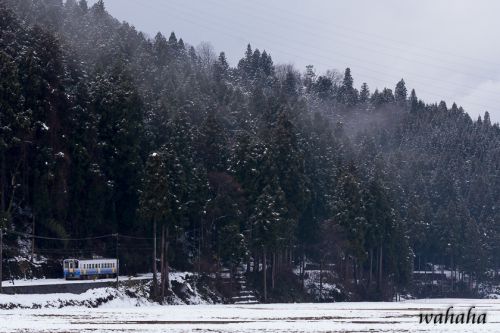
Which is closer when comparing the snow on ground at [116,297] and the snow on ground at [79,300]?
the snow on ground at [79,300]

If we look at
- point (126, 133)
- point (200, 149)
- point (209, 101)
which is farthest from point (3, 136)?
point (209, 101)

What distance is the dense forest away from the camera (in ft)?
231

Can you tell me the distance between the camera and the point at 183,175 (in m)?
77.6


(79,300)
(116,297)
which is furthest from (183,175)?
(79,300)

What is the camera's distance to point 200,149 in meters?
92.6

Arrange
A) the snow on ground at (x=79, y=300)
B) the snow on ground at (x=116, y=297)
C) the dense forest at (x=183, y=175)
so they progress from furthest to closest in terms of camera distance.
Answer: the dense forest at (x=183, y=175) < the snow on ground at (x=116, y=297) < the snow on ground at (x=79, y=300)

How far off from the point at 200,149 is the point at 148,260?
53.1 ft

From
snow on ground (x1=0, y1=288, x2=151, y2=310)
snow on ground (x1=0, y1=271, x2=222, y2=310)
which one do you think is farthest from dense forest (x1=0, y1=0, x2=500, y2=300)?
snow on ground (x1=0, y1=288, x2=151, y2=310)

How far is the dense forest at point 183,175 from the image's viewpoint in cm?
7031

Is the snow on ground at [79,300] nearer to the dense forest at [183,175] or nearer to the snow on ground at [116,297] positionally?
the snow on ground at [116,297]

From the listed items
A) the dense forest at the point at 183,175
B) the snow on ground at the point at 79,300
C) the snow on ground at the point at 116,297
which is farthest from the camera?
the dense forest at the point at 183,175

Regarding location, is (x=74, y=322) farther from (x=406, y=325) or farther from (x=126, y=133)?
(x=126, y=133)

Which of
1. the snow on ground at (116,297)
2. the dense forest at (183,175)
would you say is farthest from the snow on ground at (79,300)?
the dense forest at (183,175)

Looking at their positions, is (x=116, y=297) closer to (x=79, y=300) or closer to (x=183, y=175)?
(x=79, y=300)
